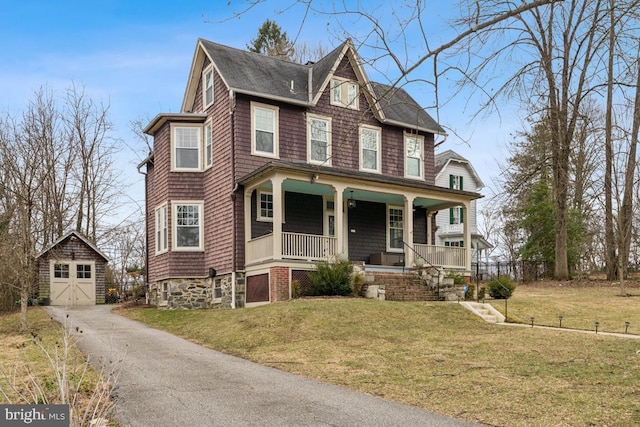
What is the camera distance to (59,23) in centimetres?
794

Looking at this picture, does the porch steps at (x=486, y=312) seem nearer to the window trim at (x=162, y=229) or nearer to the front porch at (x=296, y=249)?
the front porch at (x=296, y=249)

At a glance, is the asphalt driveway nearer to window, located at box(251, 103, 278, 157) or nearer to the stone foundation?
the stone foundation

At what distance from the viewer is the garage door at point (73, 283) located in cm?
2562

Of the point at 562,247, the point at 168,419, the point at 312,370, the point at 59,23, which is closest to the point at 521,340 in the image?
the point at 312,370

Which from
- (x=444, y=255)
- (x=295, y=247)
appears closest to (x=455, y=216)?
(x=444, y=255)

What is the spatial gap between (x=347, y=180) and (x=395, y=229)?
4.98m

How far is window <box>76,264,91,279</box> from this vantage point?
26469 millimetres

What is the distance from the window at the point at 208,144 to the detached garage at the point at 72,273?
27.7 ft

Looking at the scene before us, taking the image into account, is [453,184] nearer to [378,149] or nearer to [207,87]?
[378,149]

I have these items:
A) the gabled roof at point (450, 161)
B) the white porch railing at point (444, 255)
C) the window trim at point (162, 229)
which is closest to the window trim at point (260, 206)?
the window trim at point (162, 229)

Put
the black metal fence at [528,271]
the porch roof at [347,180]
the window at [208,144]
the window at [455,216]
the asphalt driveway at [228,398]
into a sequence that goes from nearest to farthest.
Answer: the asphalt driveway at [228,398]
the porch roof at [347,180]
the window at [208,144]
the black metal fence at [528,271]
the window at [455,216]

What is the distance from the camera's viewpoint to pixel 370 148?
2195 centimetres

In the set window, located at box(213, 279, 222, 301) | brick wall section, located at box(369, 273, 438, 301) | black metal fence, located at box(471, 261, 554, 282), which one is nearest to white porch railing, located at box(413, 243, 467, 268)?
brick wall section, located at box(369, 273, 438, 301)

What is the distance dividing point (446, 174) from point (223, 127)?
2017 cm
